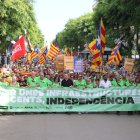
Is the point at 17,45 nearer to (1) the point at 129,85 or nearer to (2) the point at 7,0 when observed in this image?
(1) the point at 129,85

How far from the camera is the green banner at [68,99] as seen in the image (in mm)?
17641

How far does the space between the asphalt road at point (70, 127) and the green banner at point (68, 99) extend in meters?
0.57

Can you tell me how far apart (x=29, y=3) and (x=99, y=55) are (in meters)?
22.7

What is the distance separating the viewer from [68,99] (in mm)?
18109

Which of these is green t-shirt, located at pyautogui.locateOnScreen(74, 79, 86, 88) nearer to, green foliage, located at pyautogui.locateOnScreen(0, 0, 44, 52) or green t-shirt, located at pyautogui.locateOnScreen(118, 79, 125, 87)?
green t-shirt, located at pyautogui.locateOnScreen(118, 79, 125, 87)

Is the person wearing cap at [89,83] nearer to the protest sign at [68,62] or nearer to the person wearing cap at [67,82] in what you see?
the person wearing cap at [67,82]

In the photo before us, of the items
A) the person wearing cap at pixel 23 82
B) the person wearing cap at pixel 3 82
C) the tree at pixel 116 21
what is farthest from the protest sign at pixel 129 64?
the tree at pixel 116 21

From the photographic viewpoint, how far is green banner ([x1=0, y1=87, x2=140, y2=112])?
17641mm

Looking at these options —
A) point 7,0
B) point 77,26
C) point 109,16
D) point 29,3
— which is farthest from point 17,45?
point 77,26

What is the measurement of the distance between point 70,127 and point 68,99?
4013 millimetres

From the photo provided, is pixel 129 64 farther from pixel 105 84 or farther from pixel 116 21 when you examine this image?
pixel 116 21

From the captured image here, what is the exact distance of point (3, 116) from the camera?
17203 mm

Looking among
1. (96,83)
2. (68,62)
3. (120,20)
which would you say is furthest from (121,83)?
(120,20)

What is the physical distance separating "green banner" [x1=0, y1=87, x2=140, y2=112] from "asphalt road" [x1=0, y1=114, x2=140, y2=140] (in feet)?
1.88
